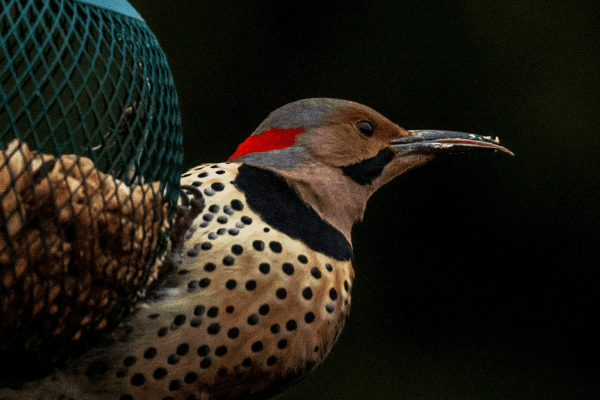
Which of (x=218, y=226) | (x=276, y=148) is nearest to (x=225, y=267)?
(x=218, y=226)

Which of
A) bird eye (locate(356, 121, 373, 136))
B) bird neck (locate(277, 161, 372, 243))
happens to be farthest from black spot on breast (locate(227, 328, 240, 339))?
bird eye (locate(356, 121, 373, 136))

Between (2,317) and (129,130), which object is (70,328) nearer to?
(2,317)

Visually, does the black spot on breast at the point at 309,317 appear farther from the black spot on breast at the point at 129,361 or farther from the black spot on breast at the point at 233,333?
the black spot on breast at the point at 129,361

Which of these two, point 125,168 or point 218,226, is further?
point 218,226

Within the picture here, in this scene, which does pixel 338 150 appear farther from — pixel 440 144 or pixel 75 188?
pixel 75 188

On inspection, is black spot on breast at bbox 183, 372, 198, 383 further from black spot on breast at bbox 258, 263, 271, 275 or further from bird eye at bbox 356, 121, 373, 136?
bird eye at bbox 356, 121, 373, 136

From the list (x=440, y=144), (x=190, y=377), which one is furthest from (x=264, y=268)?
(x=440, y=144)
